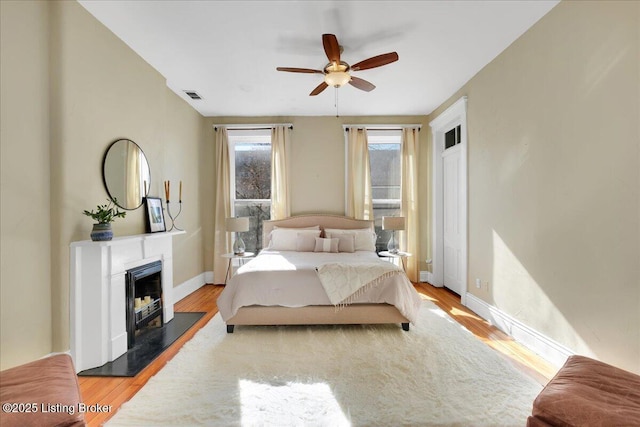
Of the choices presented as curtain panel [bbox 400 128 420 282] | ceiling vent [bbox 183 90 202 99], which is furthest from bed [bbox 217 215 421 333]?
ceiling vent [bbox 183 90 202 99]

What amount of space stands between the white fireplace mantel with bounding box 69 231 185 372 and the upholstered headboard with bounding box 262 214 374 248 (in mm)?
2601

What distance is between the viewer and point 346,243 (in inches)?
181

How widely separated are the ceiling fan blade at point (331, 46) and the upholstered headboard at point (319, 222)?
283 cm

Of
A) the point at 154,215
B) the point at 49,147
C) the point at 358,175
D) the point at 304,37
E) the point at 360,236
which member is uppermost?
the point at 304,37

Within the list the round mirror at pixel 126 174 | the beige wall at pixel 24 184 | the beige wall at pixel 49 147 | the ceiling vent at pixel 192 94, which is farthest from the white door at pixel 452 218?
the beige wall at pixel 24 184

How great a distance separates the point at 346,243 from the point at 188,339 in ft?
7.97

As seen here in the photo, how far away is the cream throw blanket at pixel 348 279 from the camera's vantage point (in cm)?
311

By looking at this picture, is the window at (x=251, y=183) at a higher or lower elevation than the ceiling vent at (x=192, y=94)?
lower

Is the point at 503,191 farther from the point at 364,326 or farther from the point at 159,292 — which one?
the point at 159,292

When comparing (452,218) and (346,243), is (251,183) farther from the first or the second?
(452,218)

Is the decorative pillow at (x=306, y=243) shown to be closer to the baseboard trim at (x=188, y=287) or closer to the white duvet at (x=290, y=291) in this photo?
the white duvet at (x=290, y=291)

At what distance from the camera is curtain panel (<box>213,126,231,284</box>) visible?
5301mm

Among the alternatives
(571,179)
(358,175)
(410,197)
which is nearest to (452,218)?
(410,197)

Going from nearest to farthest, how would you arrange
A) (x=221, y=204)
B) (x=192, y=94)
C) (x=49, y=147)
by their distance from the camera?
(x=49, y=147)
(x=192, y=94)
(x=221, y=204)
